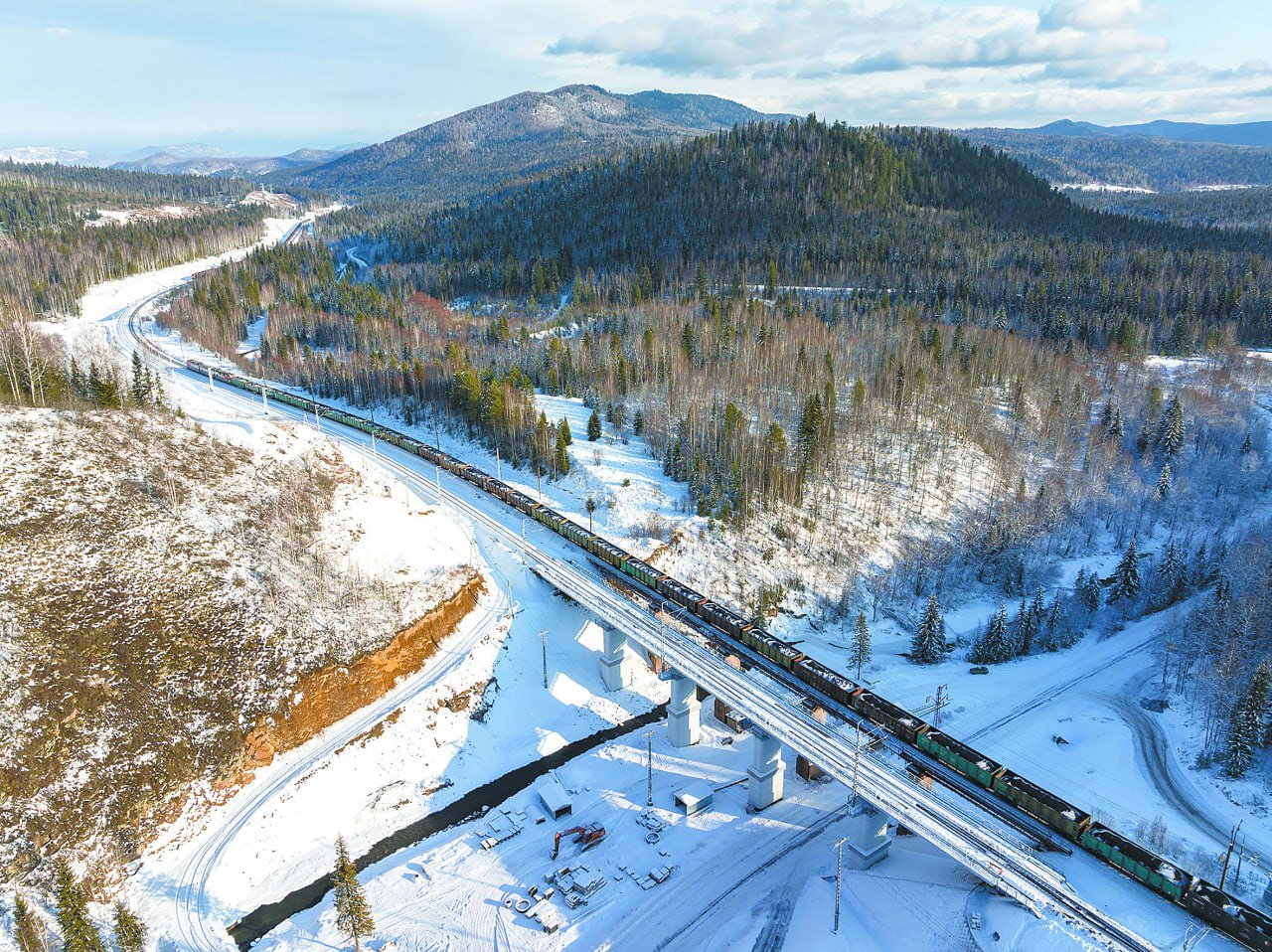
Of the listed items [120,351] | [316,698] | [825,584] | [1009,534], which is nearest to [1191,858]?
[825,584]

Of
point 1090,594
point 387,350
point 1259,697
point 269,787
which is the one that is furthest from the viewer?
point 387,350

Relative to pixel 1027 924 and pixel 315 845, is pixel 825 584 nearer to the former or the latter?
pixel 1027 924

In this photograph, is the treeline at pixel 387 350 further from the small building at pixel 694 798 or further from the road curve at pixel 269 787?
the small building at pixel 694 798

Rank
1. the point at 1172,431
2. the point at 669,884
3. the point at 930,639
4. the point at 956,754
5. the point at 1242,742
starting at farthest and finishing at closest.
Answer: the point at 1172,431 < the point at 930,639 < the point at 1242,742 < the point at 956,754 < the point at 669,884

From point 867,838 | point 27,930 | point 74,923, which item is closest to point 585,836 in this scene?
point 867,838

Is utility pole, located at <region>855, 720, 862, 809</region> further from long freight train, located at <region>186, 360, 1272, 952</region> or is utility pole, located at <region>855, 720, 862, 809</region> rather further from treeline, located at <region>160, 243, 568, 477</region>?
treeline, located at <region>160, 243, 568, 477</region>

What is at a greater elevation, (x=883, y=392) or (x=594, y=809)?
(x=883, y=392)

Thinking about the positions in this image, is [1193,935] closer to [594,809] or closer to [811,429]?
[594,809]
